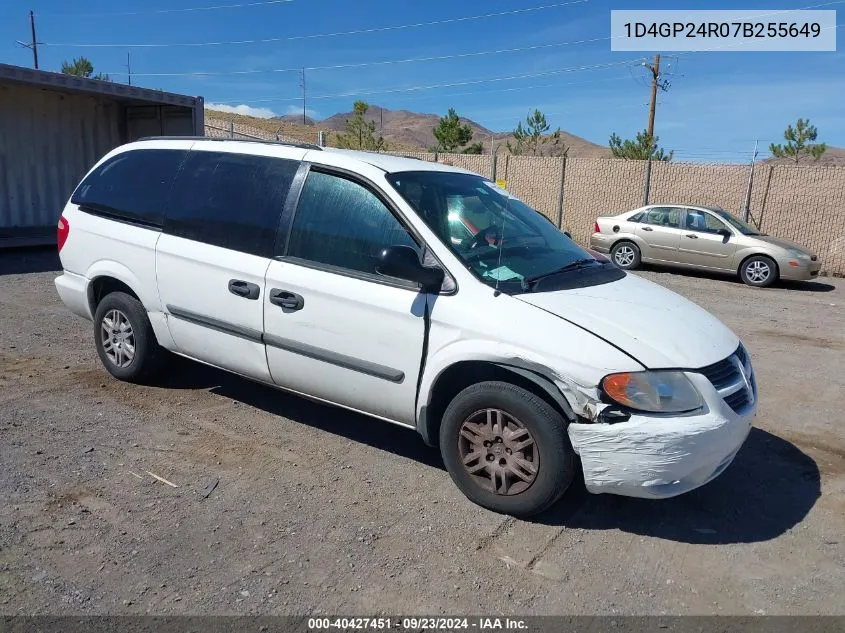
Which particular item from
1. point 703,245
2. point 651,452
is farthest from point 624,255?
point 651,452

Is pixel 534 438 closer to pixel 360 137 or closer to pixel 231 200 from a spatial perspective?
pixel 231 200

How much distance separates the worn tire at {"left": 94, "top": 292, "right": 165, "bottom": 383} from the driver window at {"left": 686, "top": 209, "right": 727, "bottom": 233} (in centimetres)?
1142

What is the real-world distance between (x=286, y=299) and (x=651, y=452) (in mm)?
2232

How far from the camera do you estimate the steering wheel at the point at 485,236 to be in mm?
4201

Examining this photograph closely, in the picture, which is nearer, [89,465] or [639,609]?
[639,609]

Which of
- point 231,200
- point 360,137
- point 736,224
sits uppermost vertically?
point 360,137

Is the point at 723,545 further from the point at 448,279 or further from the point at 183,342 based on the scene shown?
the point at 183,342

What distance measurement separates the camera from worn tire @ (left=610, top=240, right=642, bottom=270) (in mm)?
14773

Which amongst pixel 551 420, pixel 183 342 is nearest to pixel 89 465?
pixel 183 342

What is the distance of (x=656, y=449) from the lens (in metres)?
3.38

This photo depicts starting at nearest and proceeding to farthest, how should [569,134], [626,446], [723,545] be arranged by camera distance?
[626,446], [723,545], [569,134]

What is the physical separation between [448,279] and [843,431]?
11.1 ft

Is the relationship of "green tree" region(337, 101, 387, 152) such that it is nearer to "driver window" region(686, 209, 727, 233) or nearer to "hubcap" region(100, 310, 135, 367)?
"driver window" region(686, 209, 727, 233)

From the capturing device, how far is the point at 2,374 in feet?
19.0
